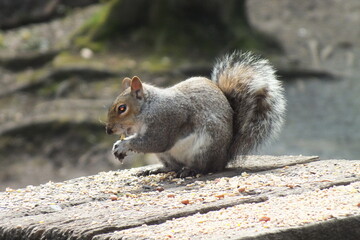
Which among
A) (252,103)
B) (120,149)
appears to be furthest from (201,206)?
(252,103)

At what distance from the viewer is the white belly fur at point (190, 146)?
4.09 meters

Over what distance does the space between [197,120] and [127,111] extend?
377 millimetres

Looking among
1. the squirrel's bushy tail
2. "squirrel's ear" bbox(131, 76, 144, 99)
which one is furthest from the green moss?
"squirrel's ear" bbox(131, 76, 144, 99)

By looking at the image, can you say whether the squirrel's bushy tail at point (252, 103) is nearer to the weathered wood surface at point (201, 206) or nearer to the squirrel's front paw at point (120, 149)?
the weathered wood surface at point (201, 206)

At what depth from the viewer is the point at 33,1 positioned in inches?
462

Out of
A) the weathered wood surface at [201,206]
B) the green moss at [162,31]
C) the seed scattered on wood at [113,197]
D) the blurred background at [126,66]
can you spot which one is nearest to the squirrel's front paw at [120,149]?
the weathered wood surface at [201,206]

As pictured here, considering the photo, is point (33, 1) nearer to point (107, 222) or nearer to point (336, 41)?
point (336, 41)

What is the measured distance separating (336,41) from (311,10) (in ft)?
4.84

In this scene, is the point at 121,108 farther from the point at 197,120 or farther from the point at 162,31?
the point at 162,31

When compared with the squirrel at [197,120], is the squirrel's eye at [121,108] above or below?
above

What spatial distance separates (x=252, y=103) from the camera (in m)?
4.25

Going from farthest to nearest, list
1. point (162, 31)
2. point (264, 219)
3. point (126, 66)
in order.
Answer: point (162, 31)
point (126, 66)
point (264, 219)

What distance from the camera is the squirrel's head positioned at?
4.13 metres

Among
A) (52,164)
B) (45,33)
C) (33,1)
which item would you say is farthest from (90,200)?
(33,1)
